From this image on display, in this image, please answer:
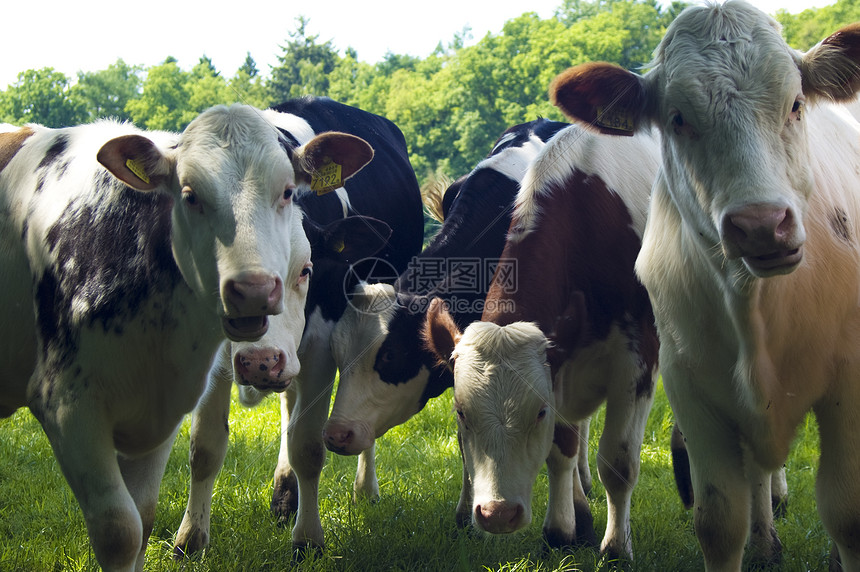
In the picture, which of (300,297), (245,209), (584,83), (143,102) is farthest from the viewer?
(143,102)

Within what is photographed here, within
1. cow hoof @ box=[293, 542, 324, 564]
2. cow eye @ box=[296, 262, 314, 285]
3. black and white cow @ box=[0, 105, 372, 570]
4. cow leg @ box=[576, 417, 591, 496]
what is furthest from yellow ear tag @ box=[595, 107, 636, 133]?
cow leg @ box=[576, 417, 591, 496]

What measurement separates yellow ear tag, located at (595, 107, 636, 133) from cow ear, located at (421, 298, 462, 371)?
1.28 meters

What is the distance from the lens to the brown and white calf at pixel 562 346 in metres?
3.48

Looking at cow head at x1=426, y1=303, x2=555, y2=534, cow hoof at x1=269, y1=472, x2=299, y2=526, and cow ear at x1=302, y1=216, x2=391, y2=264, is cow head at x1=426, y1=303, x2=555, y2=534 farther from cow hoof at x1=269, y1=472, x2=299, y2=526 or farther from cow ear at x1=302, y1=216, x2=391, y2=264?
cow hoof at x1=269, y1=472, x2=299, y2=526

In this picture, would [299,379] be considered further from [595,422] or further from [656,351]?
[595,422]

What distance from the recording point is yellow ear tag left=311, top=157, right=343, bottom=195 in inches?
132

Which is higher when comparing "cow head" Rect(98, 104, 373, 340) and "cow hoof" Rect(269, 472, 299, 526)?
"cow head" Rect(98, 104, 373, 340)

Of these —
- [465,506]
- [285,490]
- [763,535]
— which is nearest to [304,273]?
[285,490]

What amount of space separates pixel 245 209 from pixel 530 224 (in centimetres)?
167

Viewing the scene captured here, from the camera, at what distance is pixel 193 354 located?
3.09 metres

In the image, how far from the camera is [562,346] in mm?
3805

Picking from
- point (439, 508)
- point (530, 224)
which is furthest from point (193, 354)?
point (439, 508)

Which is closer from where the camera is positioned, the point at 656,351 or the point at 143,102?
the point at 656,351

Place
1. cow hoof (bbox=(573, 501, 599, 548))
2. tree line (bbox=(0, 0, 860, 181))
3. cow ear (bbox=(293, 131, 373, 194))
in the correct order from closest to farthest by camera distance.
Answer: cow ear (bbox=(293, 131, 373, 194)) < cow hoof (bbox=(573, 501, 599, 548)) < tree line (bbox=(0, 0, 860, 181))
